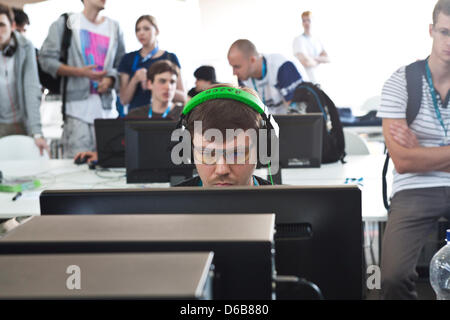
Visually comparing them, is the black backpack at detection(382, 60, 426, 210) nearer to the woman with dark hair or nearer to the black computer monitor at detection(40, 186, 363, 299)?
Answer: the black computer monitor at detection(40, 186, 363, 299)

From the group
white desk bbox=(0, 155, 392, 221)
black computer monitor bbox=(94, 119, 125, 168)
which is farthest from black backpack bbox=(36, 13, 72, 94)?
black computer monitor bbox=(94, 119, 125, 168)

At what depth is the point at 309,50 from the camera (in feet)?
22.2

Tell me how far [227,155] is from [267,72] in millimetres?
2445

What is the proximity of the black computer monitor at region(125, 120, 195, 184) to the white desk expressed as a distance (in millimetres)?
136

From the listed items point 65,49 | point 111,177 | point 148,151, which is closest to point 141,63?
point 65,49

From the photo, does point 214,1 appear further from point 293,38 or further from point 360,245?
point 360,245

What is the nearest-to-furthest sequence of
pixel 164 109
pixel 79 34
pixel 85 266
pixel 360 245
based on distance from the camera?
pixel 85 266
pixel 360 245
pixel 164 109
pixel 79 34

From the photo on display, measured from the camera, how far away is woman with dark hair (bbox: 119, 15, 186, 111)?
3.77m

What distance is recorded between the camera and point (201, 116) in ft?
4.14

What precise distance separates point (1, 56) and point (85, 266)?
3365 mm

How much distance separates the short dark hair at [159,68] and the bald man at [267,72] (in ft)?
1.43

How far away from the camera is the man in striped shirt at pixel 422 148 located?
1.94 m

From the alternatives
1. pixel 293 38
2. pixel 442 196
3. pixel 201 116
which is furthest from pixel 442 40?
pixel 293 38

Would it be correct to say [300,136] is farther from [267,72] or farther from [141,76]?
[141,76]
